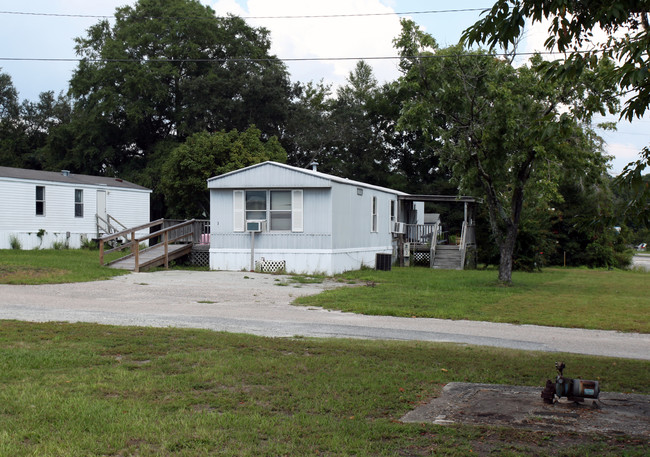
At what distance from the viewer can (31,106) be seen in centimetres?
5434

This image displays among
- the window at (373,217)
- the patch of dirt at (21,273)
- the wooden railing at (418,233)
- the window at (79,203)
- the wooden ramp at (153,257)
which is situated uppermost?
the window at (79,203)

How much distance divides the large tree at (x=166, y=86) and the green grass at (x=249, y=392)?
3493cm

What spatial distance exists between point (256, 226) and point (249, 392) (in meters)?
15.8

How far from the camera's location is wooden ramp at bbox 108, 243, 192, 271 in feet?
69.2

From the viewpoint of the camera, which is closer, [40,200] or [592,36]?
[592,36]

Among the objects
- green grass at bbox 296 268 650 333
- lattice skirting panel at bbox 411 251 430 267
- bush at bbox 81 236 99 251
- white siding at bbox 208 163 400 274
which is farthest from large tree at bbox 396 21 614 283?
bush at bbox 81 236 99 251

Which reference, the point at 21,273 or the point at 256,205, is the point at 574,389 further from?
the point at 256,205

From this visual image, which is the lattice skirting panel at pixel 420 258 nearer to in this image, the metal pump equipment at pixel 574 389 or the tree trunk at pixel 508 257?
the tree trunk at pixel 508 257

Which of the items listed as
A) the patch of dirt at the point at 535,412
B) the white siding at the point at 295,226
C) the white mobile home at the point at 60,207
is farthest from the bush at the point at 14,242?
the patch of dirt at the point at 535,412

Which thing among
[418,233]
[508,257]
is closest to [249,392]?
[508,257]

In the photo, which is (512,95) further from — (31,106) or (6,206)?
(31,106)

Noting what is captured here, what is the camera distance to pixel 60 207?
30.3 meters

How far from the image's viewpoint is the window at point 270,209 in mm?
21406

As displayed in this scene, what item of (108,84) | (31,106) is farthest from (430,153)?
(31,106)
